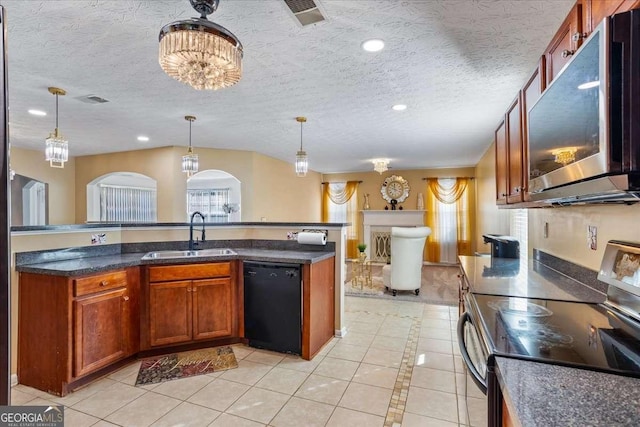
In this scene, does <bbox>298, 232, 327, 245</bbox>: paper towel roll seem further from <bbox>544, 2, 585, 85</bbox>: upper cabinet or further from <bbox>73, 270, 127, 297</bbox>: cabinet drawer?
<bbox>544, 2, 585, 85</bbox>: upper cabinet

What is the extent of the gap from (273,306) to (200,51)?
215cm

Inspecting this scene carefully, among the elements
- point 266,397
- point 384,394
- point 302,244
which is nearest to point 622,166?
point 384,394

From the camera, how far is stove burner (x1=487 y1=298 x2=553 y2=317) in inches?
54.4

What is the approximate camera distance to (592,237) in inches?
68.6

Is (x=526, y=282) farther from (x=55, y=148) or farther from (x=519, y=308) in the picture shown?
(x=55, y=148)

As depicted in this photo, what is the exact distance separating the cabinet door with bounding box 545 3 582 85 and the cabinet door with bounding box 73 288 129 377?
3.28 m

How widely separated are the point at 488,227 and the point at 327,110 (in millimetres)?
3785

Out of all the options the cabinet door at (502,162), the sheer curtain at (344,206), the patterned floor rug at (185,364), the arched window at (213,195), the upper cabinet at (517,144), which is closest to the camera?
the upper cabinet at (517,144)

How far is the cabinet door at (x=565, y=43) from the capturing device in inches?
54.5

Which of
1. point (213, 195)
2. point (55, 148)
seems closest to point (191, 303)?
point (55, 148)

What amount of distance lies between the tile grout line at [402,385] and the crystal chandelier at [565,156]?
171 centimetres

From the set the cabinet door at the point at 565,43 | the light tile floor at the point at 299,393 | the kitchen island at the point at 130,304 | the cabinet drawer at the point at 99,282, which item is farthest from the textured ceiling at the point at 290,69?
the light tile floor at the point at 299,393

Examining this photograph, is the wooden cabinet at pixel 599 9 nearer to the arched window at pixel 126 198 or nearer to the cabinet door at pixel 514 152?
the cabinet door at pixel 514 152

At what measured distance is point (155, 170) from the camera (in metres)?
5.14
